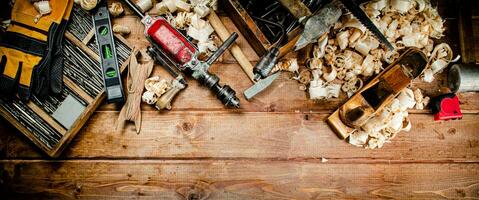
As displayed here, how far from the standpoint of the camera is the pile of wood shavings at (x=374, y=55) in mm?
1533

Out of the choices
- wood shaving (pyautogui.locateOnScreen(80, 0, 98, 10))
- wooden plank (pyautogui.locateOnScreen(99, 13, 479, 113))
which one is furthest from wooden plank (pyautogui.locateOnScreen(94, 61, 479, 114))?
wood shaving (pyautogui.locateOnScreen(80, 0, 98, 10))

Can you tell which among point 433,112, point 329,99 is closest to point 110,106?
point 329,99

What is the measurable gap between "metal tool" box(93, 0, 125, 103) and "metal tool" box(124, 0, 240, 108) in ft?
0.47

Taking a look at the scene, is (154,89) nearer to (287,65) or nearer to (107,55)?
(107,55)

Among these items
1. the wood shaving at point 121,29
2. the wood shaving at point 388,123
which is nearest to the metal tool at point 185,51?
the wood shaving at point 121,29

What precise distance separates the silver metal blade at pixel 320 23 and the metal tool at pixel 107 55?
683 millimetres

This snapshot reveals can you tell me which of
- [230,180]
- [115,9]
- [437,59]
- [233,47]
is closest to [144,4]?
[115,9]

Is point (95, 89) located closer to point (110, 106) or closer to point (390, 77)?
point (110, 106)

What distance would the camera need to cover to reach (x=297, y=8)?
1.39 metres

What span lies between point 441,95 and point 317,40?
552 mm

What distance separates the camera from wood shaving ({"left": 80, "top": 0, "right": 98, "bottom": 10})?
4.82 feet

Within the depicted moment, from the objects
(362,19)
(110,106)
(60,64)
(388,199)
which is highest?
(60,64)

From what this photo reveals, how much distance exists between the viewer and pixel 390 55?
5.14 ft

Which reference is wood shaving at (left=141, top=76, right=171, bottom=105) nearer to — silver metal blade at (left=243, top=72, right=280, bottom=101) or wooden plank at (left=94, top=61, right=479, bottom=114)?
wooden plank at (left=94, top=61, right=479, bottom=114)
